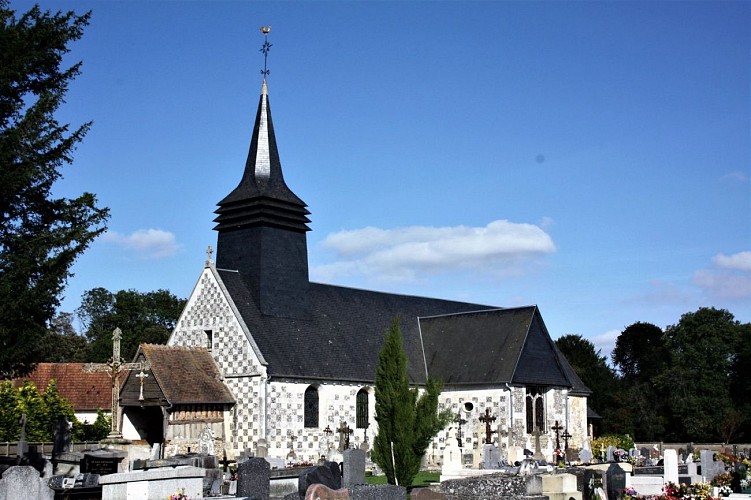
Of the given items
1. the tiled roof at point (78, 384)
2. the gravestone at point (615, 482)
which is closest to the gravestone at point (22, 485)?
the gravestone at point (615, 482)

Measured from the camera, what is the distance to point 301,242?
40.8 metres

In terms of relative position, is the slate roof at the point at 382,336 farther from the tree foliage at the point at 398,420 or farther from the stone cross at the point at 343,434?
the tree foliage at the point at 398,420

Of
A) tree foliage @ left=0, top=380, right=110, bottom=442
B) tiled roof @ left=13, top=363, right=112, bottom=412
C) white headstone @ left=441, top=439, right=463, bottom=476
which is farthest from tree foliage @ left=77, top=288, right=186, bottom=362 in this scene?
white headstone @ left=441, top=439, right=463, bottom=476

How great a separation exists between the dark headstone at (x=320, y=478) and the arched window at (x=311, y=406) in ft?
57.6

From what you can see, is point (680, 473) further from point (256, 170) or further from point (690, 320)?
point (690, 320)

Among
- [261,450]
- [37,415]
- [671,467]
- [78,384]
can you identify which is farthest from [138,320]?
[671,467]

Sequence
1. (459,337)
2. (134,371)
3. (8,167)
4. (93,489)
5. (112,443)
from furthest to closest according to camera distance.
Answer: (459,337) → (134,371) → (112,443) → (8,167) → (93,489)

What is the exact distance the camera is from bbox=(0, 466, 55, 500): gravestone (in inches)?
578

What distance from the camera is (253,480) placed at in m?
19.7

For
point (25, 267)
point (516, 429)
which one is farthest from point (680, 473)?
point (25, 267)

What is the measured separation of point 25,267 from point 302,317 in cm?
2040

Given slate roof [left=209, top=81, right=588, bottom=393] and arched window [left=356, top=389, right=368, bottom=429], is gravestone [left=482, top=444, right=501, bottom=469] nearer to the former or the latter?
slate roof [left=209, top=81, right=588, bottom=393]

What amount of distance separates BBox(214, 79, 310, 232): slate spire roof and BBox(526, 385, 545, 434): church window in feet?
40.8

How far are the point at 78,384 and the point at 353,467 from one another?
1333 inches
